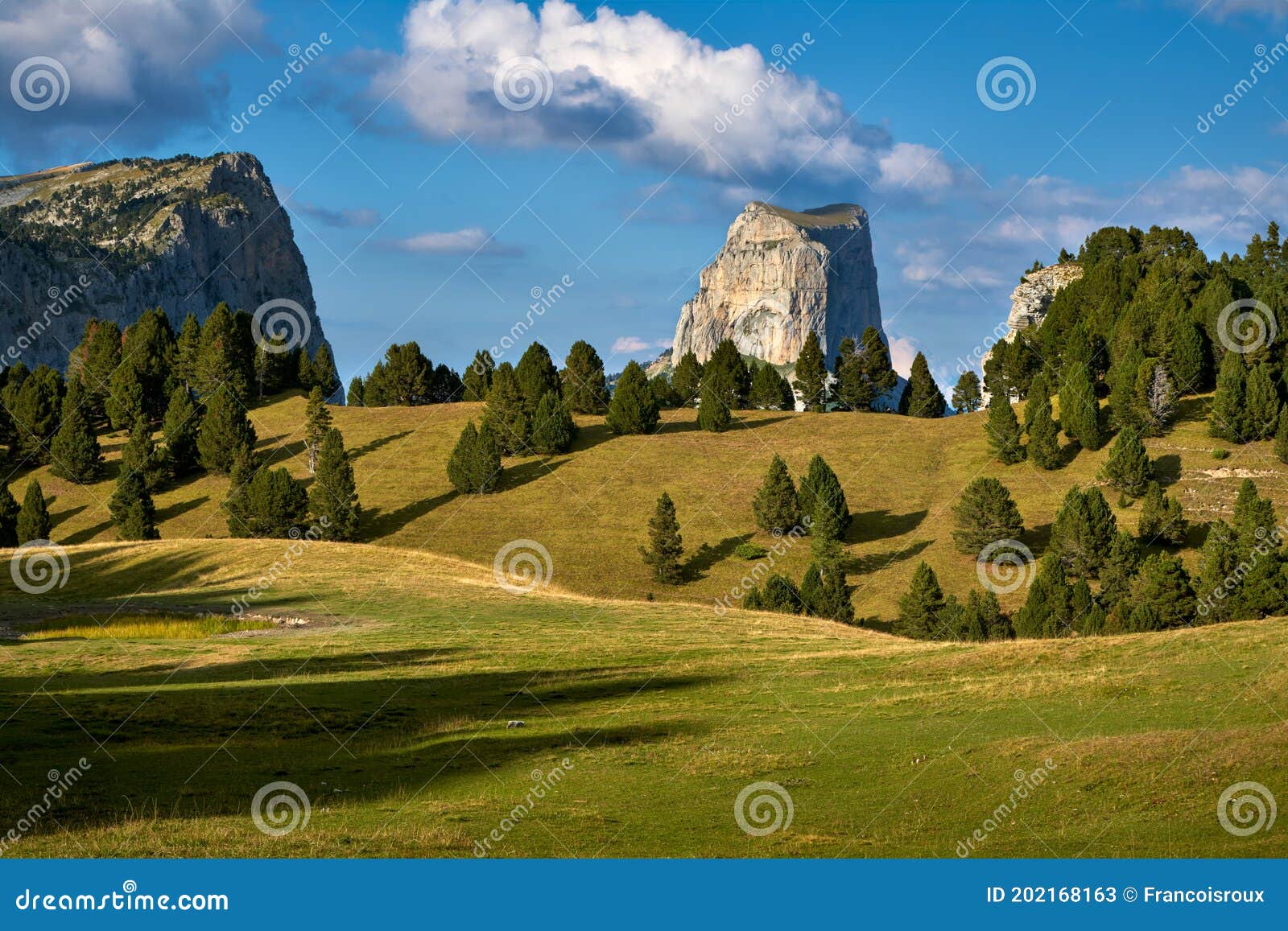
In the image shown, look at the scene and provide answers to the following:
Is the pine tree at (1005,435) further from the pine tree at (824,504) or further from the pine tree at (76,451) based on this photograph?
the pine tree at (76,451)

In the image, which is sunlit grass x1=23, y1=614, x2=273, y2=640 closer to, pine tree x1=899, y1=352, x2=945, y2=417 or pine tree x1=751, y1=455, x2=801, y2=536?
pine tree x1=751, y1=455, x2=801, y2=536

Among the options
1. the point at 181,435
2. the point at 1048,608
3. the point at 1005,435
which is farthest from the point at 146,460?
the point at 1048,608

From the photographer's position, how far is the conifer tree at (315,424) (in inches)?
3871

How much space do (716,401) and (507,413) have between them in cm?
2089

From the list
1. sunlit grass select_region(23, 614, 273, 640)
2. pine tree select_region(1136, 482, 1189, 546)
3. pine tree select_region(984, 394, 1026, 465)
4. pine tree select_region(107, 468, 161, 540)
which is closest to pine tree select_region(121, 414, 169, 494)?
pine tree select_region(107, 468, 161, 540)

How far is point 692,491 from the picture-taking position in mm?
95188

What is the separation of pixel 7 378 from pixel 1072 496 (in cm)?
11859

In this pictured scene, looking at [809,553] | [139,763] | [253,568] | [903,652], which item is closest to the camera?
[139,763]

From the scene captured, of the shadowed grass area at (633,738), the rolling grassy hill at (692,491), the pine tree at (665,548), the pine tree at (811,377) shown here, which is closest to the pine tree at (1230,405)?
the rolling grassy hill at (692,491)

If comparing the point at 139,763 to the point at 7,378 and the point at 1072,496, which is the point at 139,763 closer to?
the point at 1072,496

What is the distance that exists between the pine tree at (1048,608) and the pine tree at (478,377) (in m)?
75.1

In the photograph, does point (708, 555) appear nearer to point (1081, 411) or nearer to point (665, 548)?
point (665, 548)

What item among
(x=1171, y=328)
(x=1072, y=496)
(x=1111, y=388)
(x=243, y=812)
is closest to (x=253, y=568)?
(x=243, y=812)

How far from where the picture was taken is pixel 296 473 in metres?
102
